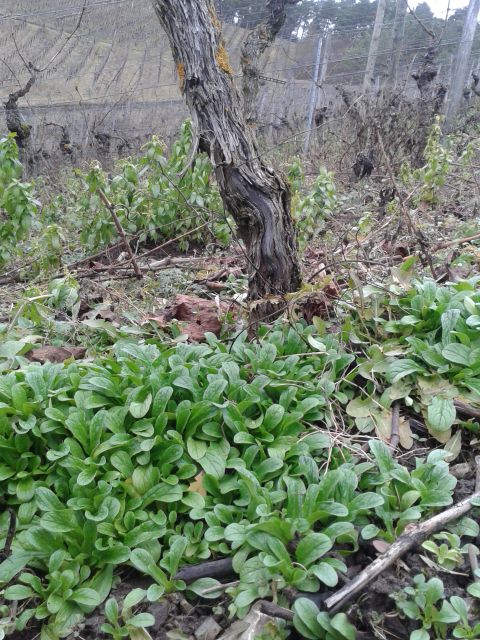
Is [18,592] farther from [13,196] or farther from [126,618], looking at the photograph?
[13,196]

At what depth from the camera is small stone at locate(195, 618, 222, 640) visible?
1.79 metres

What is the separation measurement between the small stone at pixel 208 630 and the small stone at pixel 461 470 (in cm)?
116

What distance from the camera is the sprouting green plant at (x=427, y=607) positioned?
1628 mm

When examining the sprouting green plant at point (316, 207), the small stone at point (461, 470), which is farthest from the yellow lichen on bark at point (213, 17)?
the small stone at point (461, 470)

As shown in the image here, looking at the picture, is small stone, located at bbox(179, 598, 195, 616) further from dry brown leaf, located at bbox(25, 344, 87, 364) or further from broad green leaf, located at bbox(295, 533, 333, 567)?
dry brown leaf, located at bbox(25, 344, 87, 364)

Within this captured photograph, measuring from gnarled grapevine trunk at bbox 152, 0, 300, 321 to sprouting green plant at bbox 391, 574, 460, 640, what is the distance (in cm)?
186

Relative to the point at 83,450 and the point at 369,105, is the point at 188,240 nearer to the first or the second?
the point at 83,450

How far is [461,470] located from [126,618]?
147cm

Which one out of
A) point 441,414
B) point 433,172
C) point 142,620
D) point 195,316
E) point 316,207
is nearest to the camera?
point 142,620

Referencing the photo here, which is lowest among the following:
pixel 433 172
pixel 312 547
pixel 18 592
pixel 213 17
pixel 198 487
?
pixel 18 592

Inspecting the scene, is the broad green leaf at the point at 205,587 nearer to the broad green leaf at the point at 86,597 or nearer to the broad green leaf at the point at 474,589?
the broad green leaf at the point at 86,597

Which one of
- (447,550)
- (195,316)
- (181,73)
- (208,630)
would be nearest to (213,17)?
(181,73)

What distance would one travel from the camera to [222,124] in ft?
10.0

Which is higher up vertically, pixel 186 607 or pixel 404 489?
pixel 404 489
